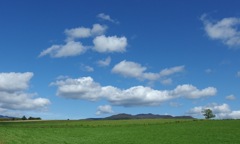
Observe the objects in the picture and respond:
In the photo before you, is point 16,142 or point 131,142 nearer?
point 16,142

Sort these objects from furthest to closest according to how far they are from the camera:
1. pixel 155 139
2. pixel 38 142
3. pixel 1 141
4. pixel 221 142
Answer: pixel 155 139
pixel 221 142
pixel 38 142
pixel 1 141

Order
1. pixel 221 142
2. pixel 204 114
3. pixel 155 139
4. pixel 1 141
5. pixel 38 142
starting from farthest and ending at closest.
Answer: pixel 204 114, pixel 155 139, pixel 221 142, pixel 38 142, pixel 1 141

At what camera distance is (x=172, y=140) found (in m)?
57.5

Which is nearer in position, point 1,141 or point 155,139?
point 1,141

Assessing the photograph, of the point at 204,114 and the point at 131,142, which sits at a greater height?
the point at 204,114

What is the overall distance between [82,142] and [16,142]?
37.8 feet

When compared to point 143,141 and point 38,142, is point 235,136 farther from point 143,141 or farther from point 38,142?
point 38,142

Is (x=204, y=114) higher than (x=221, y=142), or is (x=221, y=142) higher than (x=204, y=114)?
(x=204, y=114)

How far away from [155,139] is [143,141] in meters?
3.24

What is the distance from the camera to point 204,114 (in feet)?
623

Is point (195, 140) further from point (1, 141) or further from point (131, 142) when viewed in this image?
point (1, 141)

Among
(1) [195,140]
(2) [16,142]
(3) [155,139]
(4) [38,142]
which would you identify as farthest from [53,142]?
(1) [195,140]

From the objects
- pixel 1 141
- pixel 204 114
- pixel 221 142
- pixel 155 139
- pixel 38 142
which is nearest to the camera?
pixel 1 141

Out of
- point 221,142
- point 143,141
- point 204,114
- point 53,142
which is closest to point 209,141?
point 221,142
